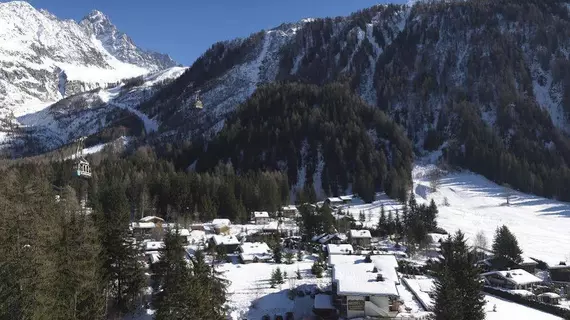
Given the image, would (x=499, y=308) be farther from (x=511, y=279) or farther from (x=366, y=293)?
(x=366, y=293)

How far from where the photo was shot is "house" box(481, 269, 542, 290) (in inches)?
2648

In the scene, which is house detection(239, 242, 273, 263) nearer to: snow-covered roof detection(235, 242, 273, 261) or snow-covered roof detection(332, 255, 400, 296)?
snow-covered roof detection(235, 242, 273, 261)

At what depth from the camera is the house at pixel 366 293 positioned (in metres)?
46.3

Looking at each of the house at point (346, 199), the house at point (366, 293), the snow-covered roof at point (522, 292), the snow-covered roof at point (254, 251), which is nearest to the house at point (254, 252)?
the snow-covered roof at point (254, 251)

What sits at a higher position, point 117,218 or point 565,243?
point 117,218

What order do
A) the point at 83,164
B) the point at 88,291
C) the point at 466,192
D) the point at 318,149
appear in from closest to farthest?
1. the point at 88,291
2. the point at 83,164
3. the point at 466,192
4. the point at 318,149

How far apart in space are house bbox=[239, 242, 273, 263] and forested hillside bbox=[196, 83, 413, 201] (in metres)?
72.7

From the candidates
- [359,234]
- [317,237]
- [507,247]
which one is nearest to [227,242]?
[317,237]

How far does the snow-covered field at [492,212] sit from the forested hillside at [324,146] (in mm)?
12295

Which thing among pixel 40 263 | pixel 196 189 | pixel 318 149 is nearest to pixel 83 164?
pixel 196 189

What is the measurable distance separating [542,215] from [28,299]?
12760cm

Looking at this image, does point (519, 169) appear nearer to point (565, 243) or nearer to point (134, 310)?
point (565, 243)

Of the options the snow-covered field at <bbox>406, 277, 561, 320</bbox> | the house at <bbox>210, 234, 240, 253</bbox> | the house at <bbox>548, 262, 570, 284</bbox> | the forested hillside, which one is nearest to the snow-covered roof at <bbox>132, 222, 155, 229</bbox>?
the house at <bbox>210, 234, 240, 253</bbox>

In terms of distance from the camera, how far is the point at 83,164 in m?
75.1
